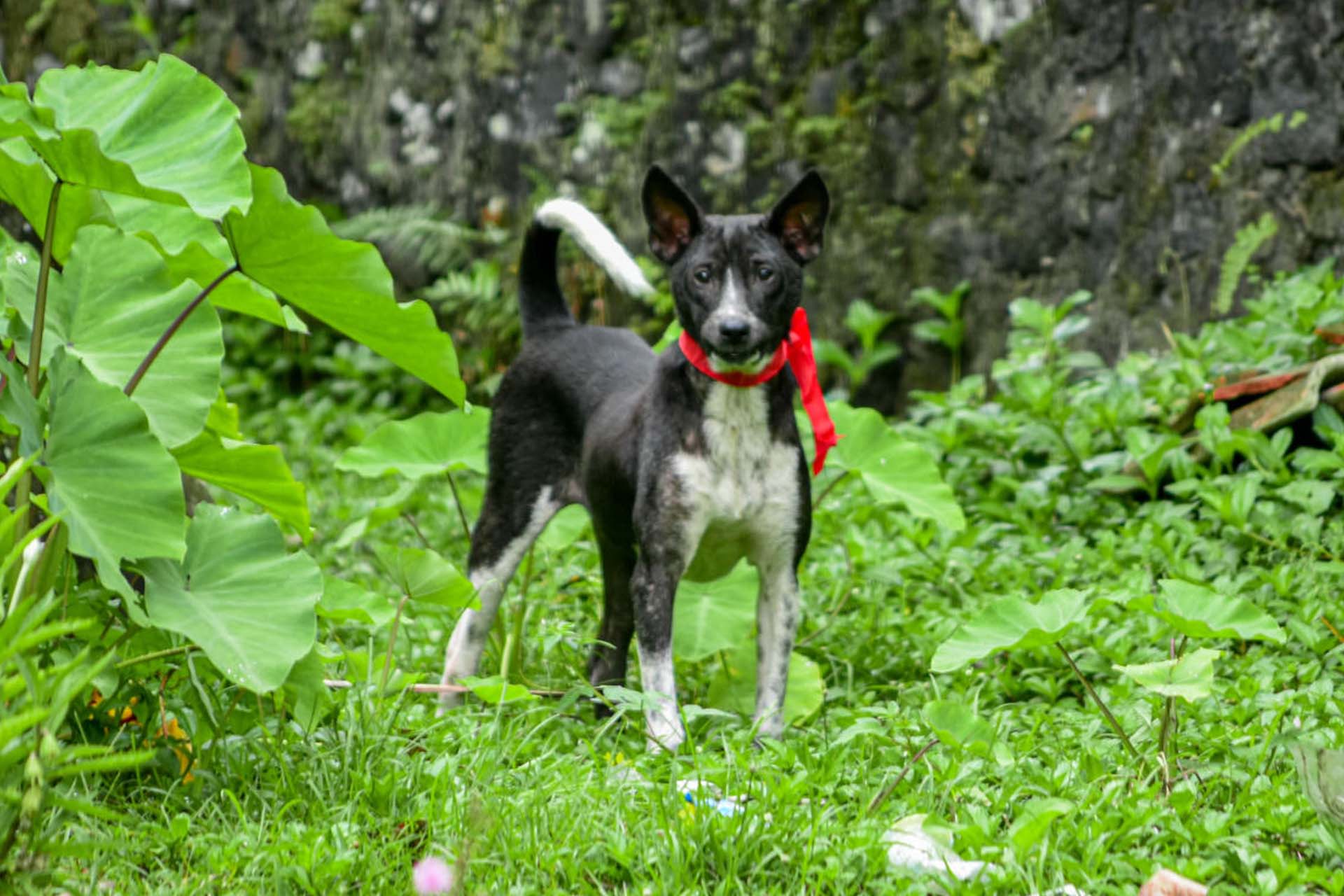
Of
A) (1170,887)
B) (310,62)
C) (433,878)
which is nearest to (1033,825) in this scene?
(1170,887)

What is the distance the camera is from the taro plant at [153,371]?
2609mm

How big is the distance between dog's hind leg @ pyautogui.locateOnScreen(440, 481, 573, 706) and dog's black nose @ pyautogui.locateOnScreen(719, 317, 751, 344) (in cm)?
101

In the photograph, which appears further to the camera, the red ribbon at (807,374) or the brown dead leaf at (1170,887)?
the red ribbon at (807,374)

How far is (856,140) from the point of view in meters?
7.08

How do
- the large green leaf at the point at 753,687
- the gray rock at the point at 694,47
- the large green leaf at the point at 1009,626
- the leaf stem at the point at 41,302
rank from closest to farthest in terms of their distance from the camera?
the leaf stem at the point at 41,302, the large green leaf at the point at 1009,626, the large green leaf at the point at 753,687, the gray rock at the point at 694,47

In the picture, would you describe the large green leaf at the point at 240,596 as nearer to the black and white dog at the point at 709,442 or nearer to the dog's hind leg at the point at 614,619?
the black and white dog at the point at 709,442

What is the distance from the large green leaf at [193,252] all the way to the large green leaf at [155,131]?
0.43 meters

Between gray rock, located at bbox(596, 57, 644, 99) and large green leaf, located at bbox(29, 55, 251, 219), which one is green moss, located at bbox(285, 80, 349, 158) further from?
large green leaf, located at bbox(29, 55, 251, 219)

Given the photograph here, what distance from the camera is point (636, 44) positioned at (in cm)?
781

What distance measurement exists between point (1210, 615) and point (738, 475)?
1.22 m

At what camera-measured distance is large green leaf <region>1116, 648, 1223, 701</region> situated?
283cm

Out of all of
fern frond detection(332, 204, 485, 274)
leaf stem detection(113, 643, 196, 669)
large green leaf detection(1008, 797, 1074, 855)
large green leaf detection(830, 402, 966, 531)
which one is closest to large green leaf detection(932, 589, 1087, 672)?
large green leaf detection(1008, 797, 1074, 855)

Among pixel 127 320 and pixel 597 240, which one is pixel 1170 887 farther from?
pixel 597 240

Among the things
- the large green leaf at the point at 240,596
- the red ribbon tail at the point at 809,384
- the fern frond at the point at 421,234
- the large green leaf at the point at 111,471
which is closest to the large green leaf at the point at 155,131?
the large green leaf at the point at 111,471
